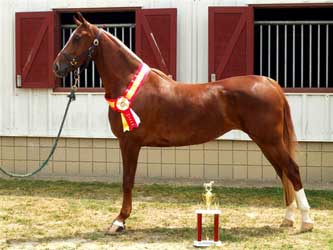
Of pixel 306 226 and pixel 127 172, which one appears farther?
pixel 127 172

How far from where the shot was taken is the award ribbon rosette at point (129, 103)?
614 cm

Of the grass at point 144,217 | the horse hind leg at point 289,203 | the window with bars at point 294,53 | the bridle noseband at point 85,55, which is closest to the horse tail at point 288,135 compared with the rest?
the horse hind leg at point 289,203

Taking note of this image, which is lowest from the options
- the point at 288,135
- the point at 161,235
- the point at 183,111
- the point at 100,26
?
the point at 161,235

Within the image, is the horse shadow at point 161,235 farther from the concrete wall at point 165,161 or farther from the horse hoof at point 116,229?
the concrete wall at point 165,161

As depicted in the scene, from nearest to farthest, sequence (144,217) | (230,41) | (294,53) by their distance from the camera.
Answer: (144,217), (230,41), (294,53)

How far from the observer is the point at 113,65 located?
6.33 meters

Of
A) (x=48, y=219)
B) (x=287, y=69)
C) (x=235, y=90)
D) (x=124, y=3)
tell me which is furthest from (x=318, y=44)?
(x=48, y=219)

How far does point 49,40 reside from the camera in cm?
966

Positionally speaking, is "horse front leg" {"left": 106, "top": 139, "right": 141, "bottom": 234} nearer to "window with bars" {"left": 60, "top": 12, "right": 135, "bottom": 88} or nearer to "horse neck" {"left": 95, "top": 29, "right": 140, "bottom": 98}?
"horse neck" {"left": 95, "top": 29, "right": 140, "bottom": 98}

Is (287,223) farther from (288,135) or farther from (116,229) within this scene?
(116,229)

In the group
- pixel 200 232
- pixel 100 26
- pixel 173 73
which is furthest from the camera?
pixel 100 26

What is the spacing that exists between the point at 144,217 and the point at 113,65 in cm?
176

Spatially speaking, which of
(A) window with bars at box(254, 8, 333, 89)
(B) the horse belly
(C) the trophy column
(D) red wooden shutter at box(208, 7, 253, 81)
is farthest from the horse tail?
(A) window with bars at box(254, 8, 333, 89)

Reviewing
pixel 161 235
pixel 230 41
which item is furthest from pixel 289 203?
pixel 230 41
